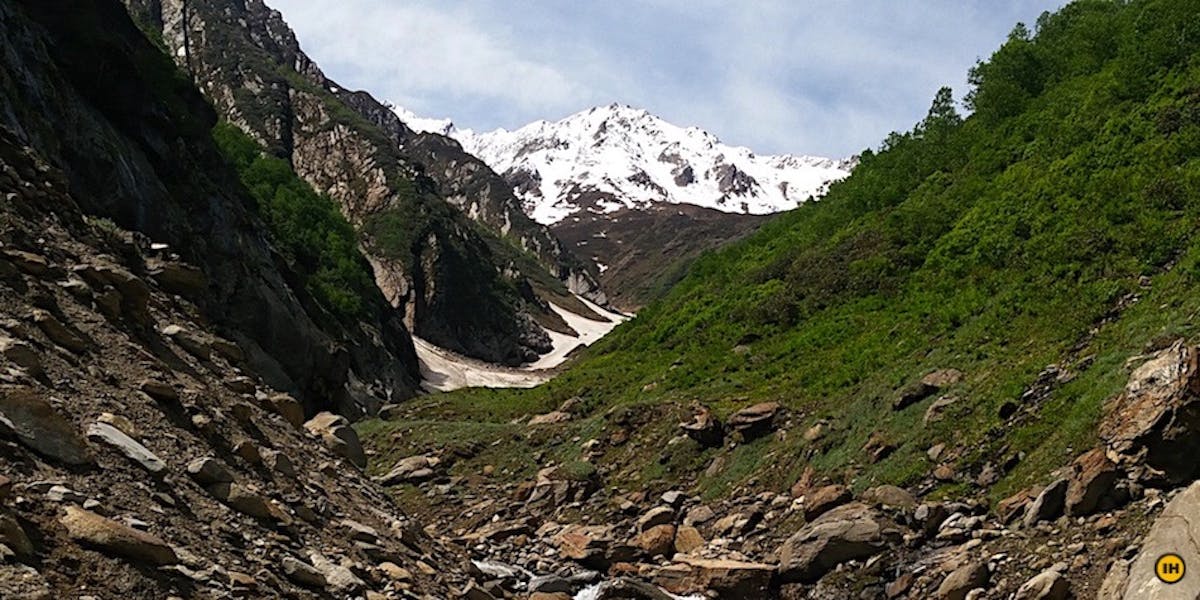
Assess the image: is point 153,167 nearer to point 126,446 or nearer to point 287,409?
point 287,409

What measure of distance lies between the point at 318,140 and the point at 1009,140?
129m

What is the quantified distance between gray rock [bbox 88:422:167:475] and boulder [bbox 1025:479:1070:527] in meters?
11.6

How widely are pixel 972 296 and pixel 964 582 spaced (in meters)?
14.7

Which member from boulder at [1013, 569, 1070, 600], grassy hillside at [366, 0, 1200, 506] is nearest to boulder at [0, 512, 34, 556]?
boulder at [1013, 569, 1070, 600]

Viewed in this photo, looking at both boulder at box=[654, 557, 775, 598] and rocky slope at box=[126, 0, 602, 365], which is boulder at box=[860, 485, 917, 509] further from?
rocky slope at box=[126, 0, 602, 365]

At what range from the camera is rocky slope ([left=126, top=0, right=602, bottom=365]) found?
125125 millimetres

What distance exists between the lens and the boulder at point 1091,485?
11711mm

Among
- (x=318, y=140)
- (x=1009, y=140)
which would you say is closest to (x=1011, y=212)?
(x=1009, y=140)

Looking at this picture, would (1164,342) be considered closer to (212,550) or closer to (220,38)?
(212,550)

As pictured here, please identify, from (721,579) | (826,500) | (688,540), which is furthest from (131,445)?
(826,500)

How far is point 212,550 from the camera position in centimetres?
765

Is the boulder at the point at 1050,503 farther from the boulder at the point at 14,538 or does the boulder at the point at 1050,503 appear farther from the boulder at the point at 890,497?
the boulder at the point at 14,538

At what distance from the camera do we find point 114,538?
653 cm

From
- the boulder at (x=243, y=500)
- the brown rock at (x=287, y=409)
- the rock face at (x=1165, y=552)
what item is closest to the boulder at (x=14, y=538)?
the boulder at (x=243, y=500)
